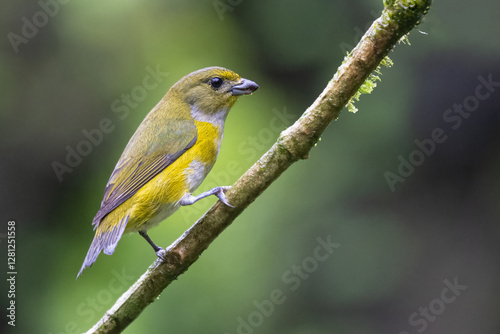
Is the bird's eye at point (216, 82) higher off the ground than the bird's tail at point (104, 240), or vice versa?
the bird's eye at point (216, 82)

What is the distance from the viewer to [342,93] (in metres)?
2.18

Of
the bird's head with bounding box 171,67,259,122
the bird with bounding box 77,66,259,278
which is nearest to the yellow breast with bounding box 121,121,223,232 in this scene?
the bird with bounding box 77,66,259,278

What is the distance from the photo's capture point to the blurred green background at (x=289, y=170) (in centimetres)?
448

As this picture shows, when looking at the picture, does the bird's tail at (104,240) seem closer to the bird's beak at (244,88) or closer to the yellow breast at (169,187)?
the yellow breast at (169,187)

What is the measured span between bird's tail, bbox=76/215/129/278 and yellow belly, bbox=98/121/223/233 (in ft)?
0.06

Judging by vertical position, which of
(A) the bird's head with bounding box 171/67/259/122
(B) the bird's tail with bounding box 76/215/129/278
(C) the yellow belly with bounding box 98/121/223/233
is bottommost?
(B) the bird's tail with bounding box 76/215/129/278

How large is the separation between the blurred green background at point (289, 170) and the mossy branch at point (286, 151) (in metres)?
1.76

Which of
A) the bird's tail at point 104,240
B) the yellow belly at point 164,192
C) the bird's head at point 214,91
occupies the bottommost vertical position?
the bird's tail at point 104,240

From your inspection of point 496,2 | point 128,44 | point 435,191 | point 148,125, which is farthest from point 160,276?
point 496,2

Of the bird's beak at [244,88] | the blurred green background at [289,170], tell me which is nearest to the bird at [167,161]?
the bird's beak at [244,88]

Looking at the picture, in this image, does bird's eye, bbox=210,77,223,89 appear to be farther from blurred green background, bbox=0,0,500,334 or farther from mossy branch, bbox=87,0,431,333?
blurred green background, bbox=0,0,500,334

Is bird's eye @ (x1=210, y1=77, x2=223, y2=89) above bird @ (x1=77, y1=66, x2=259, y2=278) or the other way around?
above

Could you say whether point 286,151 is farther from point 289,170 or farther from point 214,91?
point 289,170

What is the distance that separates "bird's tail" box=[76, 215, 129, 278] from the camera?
2.55m
